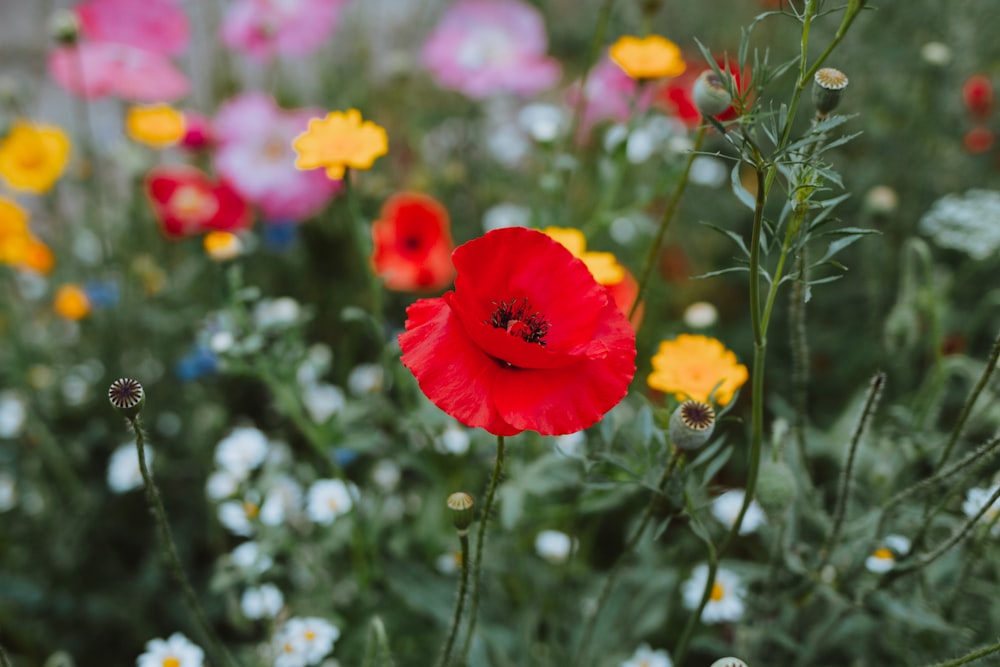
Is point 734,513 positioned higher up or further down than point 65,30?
further down

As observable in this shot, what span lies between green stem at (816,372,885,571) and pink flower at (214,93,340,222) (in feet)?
3.35

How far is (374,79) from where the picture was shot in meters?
2.47

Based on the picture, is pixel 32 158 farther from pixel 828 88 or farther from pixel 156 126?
pixel 828 88

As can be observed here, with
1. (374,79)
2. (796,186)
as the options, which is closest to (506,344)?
(796,186)

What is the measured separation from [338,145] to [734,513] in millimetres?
685

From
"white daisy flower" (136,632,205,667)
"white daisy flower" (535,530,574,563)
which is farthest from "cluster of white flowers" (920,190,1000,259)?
"white daisy flower" (136,632,205,667)

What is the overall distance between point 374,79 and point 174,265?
1.06m

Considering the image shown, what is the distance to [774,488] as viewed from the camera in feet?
2.56

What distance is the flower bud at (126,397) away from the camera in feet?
1.99

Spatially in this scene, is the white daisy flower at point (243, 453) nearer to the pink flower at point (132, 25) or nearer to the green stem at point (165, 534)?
the green stem at point (165, 534)

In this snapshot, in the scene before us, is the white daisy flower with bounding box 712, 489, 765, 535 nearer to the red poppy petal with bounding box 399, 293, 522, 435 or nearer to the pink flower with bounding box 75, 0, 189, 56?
the red poppy petal with bounding box 399, 293, 522, 435

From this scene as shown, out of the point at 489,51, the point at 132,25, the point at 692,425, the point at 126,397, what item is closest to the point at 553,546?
the point at 692,425

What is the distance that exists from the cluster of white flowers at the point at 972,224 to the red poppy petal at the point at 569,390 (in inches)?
26.7

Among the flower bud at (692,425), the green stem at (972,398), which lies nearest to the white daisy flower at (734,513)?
the green stem at (972,398)
